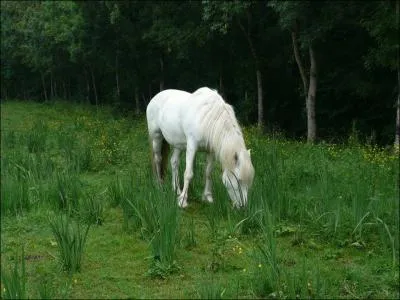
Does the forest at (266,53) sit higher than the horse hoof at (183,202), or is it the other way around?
the forest at (266,53)

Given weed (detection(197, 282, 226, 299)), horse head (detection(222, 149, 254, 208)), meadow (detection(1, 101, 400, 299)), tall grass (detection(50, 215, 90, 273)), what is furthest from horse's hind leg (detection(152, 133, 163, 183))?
Answer: weed (detection(197, 282, 226, 299))

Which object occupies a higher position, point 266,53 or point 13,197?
point 266,53

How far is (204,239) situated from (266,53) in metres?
16.4

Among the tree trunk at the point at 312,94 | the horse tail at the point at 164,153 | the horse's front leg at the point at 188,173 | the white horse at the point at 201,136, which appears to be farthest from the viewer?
the tree trunk at the point at 312,94

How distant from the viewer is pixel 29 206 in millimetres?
6840

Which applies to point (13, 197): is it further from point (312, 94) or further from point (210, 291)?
point (312, 94)

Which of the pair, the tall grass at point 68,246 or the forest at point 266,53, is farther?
the forest at point 266,53

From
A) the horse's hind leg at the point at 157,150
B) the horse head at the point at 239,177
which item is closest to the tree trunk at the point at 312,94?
the horse's hind leg at the point at 157,150

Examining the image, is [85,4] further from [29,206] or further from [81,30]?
[29,206]

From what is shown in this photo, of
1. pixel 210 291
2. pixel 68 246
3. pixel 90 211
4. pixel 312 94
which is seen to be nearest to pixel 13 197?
pixel 90 211

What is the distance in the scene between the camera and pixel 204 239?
5953 mm

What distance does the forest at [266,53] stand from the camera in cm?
1498

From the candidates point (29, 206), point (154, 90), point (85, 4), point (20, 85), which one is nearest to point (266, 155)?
point (29, 206)

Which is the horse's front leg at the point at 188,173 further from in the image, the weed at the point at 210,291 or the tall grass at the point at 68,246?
the weed at the point at 210,291
